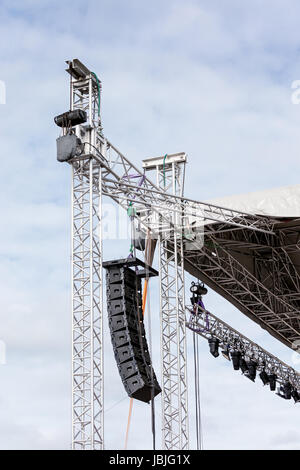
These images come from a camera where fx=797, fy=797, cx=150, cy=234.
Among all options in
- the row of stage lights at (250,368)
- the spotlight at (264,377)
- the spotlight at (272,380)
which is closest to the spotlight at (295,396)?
the row of stage lights at (250,368)

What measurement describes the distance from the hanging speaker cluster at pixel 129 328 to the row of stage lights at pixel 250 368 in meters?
6.64

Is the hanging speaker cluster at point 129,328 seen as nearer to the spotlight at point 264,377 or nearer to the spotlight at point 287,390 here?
the spotlight at point 264,377

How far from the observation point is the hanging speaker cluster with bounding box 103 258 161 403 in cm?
1421

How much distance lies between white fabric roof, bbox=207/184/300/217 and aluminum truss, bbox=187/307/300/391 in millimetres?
→ 3527

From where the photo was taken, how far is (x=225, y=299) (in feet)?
70.8

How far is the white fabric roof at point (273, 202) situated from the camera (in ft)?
57.4

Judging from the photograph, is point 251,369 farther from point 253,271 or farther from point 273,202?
point 273,202

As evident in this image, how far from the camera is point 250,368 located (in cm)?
2288

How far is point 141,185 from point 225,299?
20.0ft

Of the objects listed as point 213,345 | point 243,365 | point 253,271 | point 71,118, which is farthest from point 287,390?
point 71,118

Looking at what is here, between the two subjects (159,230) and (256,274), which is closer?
(159,230)

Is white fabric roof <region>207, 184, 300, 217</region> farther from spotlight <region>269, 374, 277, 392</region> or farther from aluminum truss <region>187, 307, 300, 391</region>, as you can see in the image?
spotlight <region>269, 374, 277, 392</region>
